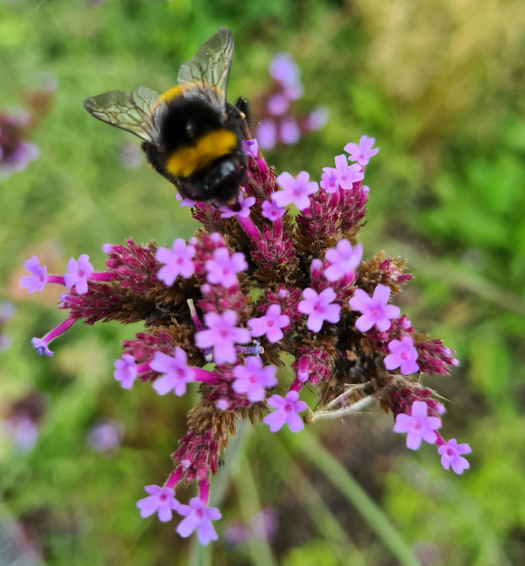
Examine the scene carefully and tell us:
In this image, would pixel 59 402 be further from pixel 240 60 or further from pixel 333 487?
pixel 240 60

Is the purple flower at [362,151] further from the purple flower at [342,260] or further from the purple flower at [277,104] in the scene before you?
the purple flower at [277,104]

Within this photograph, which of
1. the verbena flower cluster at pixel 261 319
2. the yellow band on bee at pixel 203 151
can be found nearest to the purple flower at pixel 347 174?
the verbena flower cluster at pixel 261 319

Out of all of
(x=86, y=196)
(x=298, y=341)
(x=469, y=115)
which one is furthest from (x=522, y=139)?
(x=86, y=196)

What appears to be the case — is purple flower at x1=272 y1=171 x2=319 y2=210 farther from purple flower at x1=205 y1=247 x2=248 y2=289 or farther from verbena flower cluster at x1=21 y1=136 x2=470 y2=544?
purple flower at x1=205 y1=247 x2=248 y2=289

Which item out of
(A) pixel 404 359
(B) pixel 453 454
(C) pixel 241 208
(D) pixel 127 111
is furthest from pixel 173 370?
(D) pixel 127 111

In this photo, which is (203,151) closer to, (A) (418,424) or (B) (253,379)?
(B) (253,379)

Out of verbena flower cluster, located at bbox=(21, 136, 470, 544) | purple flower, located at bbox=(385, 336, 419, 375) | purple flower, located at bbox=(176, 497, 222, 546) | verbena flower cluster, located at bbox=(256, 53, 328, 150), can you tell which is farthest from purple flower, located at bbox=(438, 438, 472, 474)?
verbena flower cluster, located at bbox=(256, 53, 328, 150)
